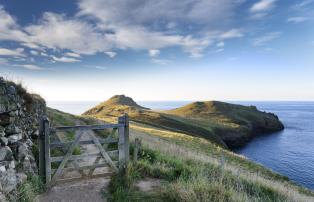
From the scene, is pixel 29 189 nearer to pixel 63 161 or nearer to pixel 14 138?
pixel 14 138

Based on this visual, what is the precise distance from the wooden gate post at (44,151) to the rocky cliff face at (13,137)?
30cm

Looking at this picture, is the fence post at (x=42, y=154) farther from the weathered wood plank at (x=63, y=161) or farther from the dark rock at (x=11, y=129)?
the dark rock at (x=11, y=129)

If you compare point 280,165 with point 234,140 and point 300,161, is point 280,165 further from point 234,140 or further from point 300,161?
point 234,140

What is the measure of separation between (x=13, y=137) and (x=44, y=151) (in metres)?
1.22

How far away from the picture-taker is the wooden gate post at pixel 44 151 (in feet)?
26.8

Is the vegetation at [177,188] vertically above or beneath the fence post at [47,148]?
beneath

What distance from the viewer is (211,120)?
78.9 m

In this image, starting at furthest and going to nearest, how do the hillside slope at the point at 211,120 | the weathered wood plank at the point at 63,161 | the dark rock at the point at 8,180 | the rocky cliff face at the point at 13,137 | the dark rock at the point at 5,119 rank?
1. the hillside slope at the point at 211,120
2. the weathered wood plank at the point at 63,161
3. the dark rock at the point at 5,119
4. the rocky cliff face at the point at 13,137
5. the dark rock at the point at 8,180

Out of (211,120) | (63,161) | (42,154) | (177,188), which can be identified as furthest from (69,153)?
(211,120)

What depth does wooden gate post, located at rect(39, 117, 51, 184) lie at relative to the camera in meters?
8.16

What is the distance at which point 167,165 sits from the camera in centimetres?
1147

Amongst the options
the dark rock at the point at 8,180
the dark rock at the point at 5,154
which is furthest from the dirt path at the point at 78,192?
the dark rock at the point at 5,154

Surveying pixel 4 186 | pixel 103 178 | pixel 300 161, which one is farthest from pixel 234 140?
pixel 4 186

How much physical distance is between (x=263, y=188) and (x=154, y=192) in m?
5.85
